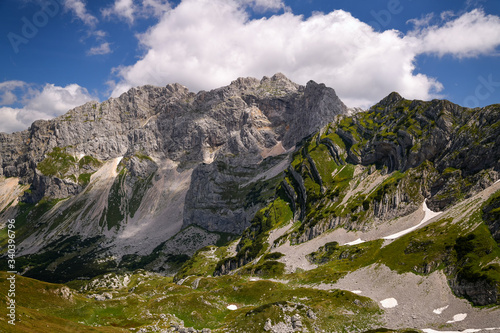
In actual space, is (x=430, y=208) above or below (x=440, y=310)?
above

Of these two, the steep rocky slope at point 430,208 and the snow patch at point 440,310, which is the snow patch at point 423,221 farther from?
the snow patch at point 440,310

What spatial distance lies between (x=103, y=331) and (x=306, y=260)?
104m

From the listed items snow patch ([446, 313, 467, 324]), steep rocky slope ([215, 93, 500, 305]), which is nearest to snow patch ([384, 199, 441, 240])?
steep rocky slope ([215, 93, 500, 305])

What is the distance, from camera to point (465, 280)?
2884 inches

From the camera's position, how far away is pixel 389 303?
78.8m

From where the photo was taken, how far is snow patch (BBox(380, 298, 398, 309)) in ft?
253

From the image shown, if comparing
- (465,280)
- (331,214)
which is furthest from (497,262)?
(331,214)

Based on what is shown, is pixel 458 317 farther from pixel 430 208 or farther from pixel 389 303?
pixel 430 208

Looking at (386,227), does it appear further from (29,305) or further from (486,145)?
(29,305)

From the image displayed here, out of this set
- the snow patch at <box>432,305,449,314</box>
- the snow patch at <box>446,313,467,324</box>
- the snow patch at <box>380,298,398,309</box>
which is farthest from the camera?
the snow patch at <box>380,298,398,309</box>

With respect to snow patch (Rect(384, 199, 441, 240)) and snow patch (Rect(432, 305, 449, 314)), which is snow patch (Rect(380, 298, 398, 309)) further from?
snow patch (Rect(384, 199, 441, 240))

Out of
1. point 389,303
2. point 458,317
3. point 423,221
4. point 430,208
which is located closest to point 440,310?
point 458,317

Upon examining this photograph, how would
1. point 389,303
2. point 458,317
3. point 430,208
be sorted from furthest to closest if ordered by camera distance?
1. point 430,208
2. point 389,303
3. point 458,317

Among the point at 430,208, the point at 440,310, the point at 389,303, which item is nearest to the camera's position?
the point at 440,310
